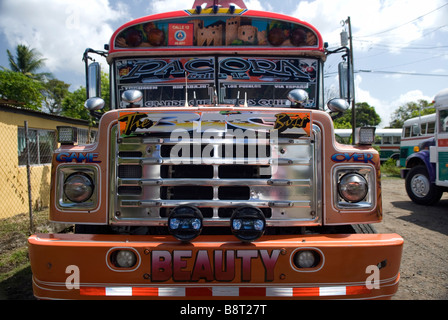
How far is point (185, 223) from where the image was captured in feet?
7.79

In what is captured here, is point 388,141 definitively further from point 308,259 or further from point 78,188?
point 78,188

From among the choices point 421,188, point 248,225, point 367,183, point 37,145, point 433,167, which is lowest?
point 421,188

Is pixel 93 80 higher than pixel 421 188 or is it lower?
higher

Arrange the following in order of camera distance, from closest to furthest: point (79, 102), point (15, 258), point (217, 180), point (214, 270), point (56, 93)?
1. point (214, 270)
2. point (217, 180)
3. point (15, 258)
4. point (79, 102)
5. point (56, 93)

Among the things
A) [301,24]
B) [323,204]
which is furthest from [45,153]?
[323,204]

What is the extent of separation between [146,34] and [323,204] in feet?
8.57

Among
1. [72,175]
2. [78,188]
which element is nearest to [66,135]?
[72,175]

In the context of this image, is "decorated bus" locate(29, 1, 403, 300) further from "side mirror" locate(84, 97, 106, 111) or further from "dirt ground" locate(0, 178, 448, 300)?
"dirt ground" locate(0, 178, 448, 300)

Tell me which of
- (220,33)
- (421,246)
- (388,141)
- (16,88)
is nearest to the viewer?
(220,33)

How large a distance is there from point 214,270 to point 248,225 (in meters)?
0.38

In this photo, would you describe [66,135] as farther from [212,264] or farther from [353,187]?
[353,187]

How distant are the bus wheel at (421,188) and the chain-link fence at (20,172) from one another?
30.8 feet

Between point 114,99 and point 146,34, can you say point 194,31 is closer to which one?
point 146,34

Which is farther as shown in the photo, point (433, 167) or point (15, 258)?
point (433, 167)
